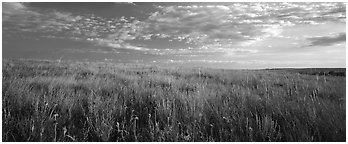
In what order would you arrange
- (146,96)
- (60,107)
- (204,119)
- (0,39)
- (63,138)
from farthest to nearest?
(146,96) < (0,39) < (60,107) < (204,119) < (63,138)

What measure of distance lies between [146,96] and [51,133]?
217 cm

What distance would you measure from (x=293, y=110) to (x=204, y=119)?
55.6 inches

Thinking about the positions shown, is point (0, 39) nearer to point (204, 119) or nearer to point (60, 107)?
point (60, 107)

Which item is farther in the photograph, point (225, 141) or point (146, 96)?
point (146, 96)

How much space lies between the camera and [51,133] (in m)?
3.03

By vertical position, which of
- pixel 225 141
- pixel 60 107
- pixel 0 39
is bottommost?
pixel 225 141

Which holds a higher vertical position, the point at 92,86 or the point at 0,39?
the point at 0,39

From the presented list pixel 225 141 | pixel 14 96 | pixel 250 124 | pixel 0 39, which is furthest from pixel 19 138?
pixel 250 124

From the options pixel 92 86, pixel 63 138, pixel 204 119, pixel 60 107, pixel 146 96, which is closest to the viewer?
pixel 63 138

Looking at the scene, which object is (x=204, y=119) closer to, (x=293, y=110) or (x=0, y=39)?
(x=293, y=110)

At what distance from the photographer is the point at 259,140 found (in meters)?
3.08

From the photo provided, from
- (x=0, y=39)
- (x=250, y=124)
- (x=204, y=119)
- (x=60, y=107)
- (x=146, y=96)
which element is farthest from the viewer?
(x=146, y=96)

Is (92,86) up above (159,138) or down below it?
above

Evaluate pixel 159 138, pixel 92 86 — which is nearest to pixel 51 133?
pixel 159 138
